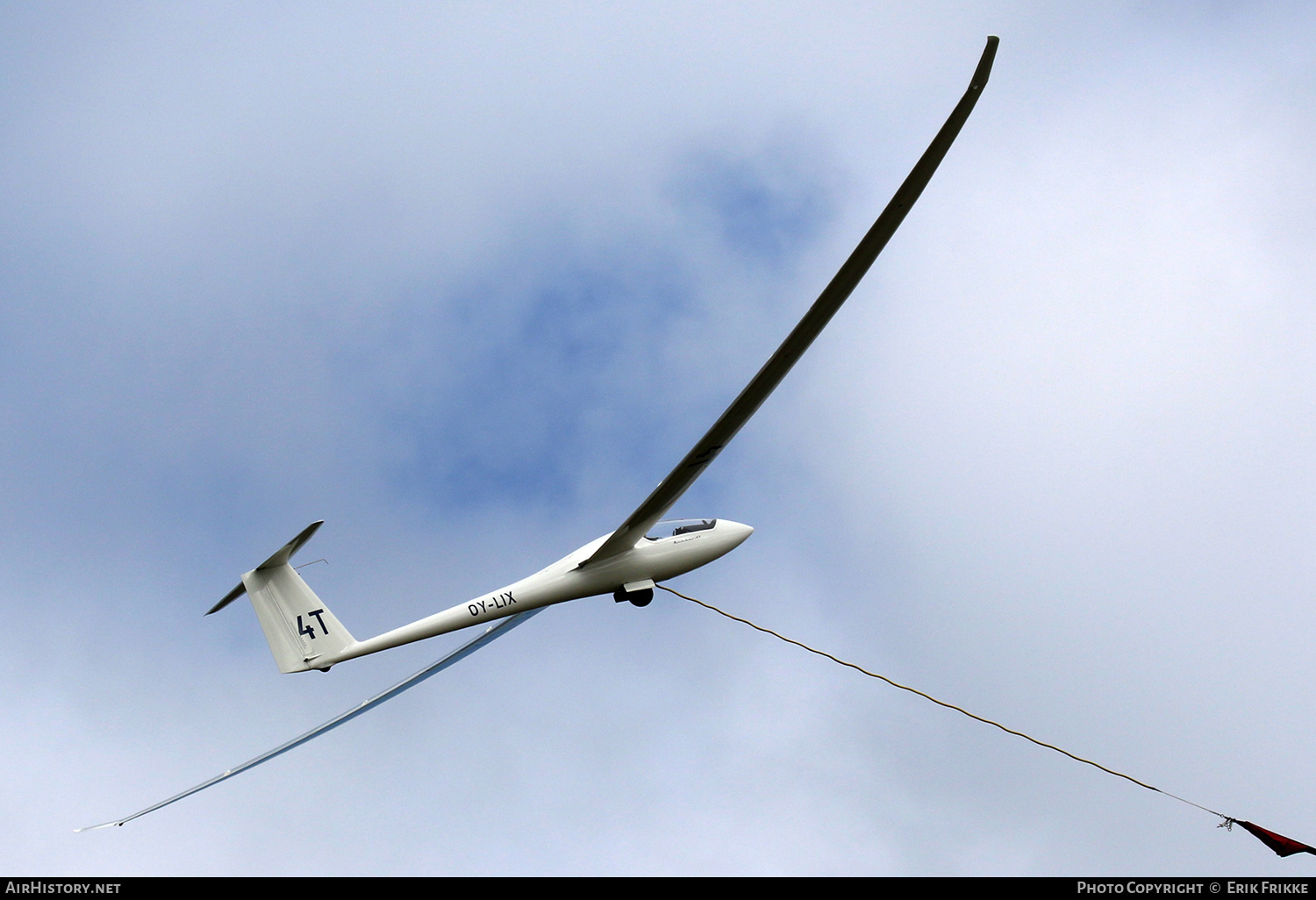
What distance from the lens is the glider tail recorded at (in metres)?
18.3

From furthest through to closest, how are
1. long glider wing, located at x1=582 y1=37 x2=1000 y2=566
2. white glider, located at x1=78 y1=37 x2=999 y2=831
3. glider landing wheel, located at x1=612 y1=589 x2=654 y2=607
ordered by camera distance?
glider landing wheel, located at x1=612 y1=589 x2=654 y2=607
white glider, located at x1=78 y1=37 x2=999 y2=831
long glider wing, located at x1=582 y1=37 x2=1000 y2=566

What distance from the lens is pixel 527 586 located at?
1833cm

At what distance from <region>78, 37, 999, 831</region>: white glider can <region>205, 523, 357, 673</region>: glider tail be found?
2 centimetres

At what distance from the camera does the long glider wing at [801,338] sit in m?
14.1

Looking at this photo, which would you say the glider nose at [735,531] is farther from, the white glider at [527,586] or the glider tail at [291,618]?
the glider tail at [291,618]

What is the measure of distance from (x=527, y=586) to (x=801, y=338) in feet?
22.4

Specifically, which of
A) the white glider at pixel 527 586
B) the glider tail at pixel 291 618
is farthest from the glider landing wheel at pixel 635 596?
the glider tail at pixel 291 618

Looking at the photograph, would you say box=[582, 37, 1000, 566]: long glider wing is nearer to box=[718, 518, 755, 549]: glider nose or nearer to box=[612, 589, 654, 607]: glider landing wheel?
box=[612, 589, 654, 607]: glider landing wheel

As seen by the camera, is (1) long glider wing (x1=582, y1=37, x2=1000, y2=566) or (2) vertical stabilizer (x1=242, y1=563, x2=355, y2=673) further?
(2) vertical stabilizer (x1=242, y1=563, x2=355, y2=673)

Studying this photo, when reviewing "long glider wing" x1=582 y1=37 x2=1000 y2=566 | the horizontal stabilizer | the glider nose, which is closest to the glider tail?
the horizontal stabilizer

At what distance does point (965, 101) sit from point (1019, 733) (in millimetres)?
9217

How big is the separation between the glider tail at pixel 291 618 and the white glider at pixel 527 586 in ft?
0.05
